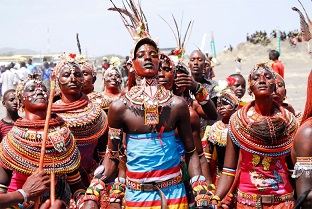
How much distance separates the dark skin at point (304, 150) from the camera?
3.46m

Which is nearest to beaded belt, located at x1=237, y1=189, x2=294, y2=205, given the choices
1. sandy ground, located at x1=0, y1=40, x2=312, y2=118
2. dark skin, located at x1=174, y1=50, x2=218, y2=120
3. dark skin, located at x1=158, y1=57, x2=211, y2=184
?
dark skin, located at x1=158, y1=57, x2=211, y2=184

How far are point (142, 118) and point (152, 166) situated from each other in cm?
41

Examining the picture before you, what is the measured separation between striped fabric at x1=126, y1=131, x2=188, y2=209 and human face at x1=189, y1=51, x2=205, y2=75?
3.62m

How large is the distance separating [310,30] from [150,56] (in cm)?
140

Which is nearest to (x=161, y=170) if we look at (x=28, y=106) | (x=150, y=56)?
(x=150, y=56)

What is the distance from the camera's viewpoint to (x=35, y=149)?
4754 millimetres

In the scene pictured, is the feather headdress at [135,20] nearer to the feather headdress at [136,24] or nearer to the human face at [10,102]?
the feather headdress at [136,24]

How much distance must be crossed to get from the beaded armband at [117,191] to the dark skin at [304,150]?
1657 millimetres

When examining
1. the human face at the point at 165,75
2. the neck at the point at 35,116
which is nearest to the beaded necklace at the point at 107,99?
the human face at the point at 165,75

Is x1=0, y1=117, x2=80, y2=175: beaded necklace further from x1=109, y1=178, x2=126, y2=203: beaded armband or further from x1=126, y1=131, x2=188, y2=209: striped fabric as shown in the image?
x1=126, y1=131, x2=188, y2=209: striped fabric

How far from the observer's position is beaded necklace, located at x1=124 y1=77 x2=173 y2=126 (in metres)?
4.45

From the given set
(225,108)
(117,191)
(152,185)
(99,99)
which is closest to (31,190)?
(117,191)

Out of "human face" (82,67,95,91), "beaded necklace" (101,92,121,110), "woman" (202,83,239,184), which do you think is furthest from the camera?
"beaded necklace" (101,92,121,110)

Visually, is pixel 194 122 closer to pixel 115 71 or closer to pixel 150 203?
pixel 150 203
